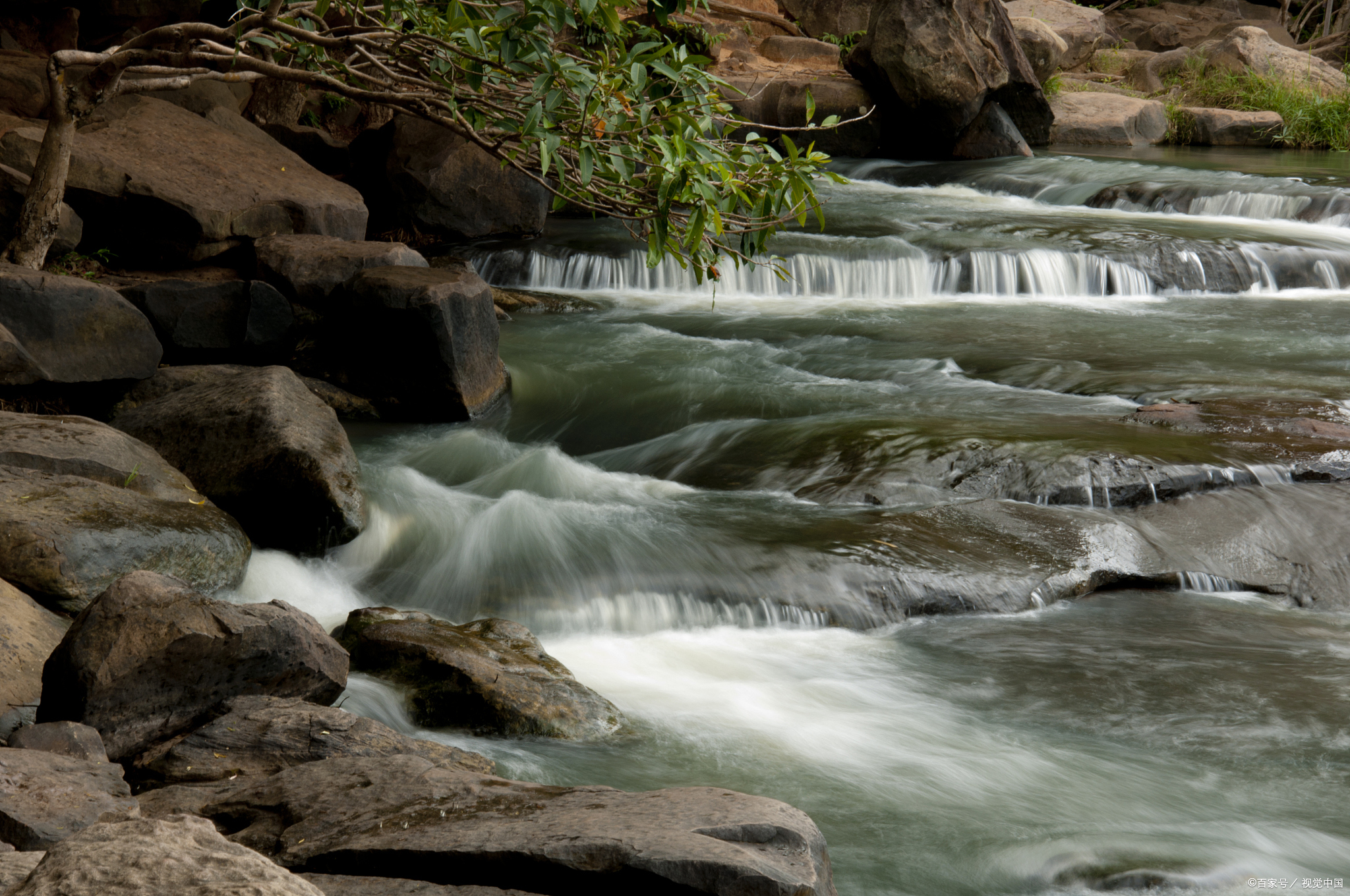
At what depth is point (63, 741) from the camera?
277 centimetres

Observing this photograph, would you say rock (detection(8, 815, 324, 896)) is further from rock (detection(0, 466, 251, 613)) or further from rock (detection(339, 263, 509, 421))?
rock (detection(339, 263, 509, 421))

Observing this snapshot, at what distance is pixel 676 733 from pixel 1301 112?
17723 millimetres

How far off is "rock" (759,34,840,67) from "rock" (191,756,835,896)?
62.3 ft

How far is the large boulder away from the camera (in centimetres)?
1559

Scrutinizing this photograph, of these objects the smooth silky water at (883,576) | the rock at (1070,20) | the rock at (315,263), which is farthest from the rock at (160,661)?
the rock at (1070,20)

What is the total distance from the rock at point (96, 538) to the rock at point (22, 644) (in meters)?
0.16

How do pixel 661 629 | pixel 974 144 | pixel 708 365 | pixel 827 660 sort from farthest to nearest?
1. pixel 974 144
2. pixel 708 365
3. pixel 661 629
4. pixel 827 660

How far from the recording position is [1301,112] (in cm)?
1723

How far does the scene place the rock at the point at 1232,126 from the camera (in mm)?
17516

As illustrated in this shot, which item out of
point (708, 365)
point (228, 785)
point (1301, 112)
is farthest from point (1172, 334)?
point (1301, 112)

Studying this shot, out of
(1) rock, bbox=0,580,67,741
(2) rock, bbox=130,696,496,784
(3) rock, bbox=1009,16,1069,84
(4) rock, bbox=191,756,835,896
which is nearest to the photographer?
(4) rock, bbox=191,756,835,896

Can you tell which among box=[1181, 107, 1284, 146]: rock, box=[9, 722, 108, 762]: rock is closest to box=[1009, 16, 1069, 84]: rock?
box=[1181, 107, 1284, 146]: rock

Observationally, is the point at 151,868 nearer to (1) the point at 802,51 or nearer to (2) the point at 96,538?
(2) the point at 96,538

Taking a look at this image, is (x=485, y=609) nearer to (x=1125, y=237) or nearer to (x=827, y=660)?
(x=827, y=660)
